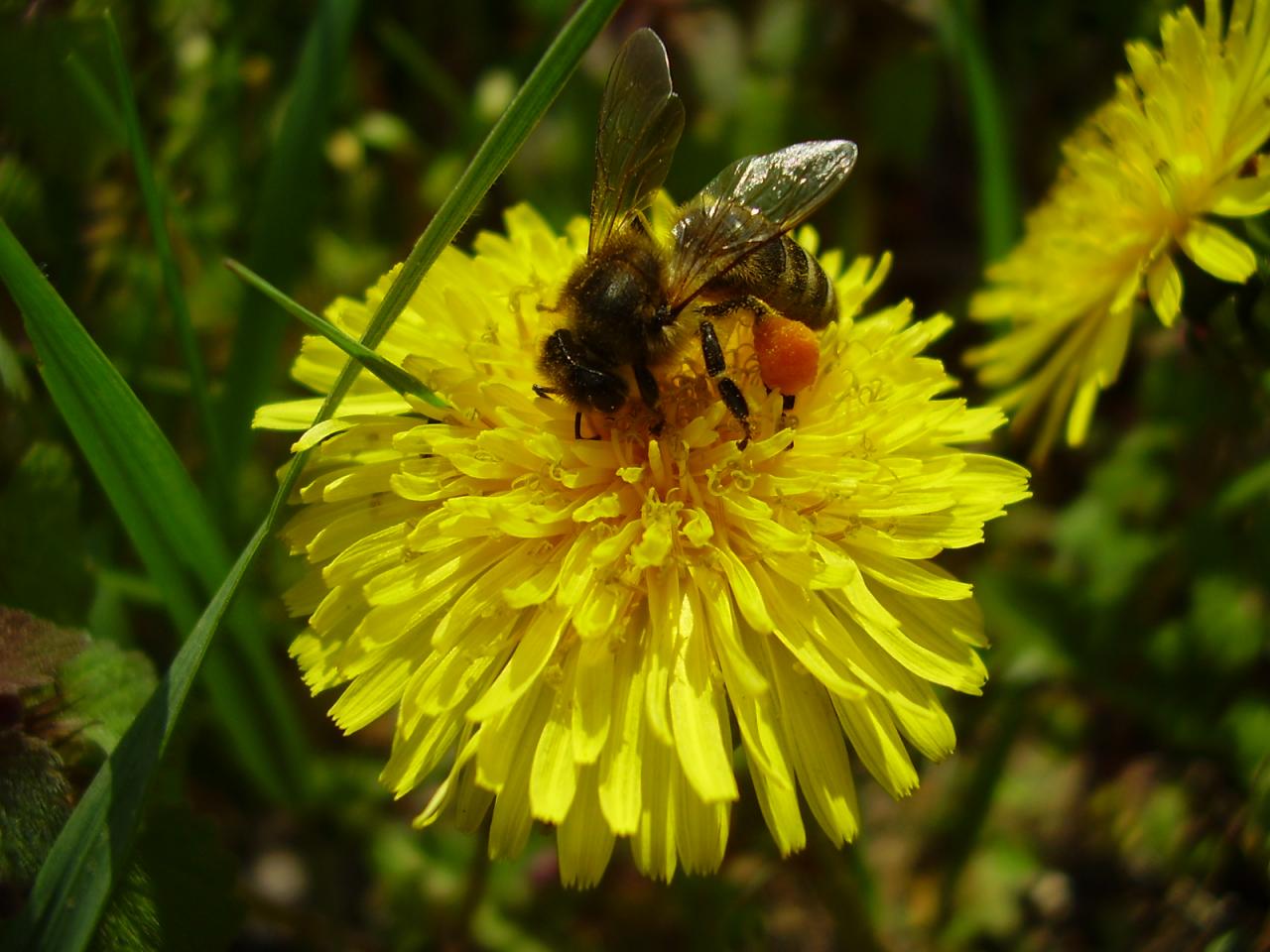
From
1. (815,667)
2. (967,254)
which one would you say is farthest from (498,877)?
(967,254)

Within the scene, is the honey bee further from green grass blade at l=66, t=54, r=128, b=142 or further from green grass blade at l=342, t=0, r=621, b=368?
green grass blade at l=66, t=54, r=128, b=142

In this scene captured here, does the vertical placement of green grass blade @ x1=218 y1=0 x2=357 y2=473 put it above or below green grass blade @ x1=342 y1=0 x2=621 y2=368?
below

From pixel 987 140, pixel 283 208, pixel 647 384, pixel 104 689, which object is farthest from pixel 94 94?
pixel 987 140

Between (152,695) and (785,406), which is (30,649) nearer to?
(152,695)

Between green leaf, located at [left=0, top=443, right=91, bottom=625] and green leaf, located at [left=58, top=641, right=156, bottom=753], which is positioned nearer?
green leaf, located at [left=58, top=641, right=156, bottom=753]

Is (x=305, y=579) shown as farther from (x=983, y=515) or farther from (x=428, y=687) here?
(x=983, y=515)

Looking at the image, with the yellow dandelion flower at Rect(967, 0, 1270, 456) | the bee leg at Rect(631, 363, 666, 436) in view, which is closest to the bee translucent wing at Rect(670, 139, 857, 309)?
the bee leg at Rect(631, 363, 666, 436)

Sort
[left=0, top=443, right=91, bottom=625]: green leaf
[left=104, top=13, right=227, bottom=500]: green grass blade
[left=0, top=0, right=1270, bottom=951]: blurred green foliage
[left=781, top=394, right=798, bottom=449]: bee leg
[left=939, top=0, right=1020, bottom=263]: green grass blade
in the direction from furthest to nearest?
[left=939, top=0, right=1020, bottom=263]: green grass blade < [left=0, top=0, right=1270, bottom=951]: blurred green foliage < [left=104, top=13, right=227, bottom=500]: green grass blade < [left=0, top=443, right=91, bottom=625]: green leaf < [left=781, top=394, right=798, bottom=449]: bee leg
